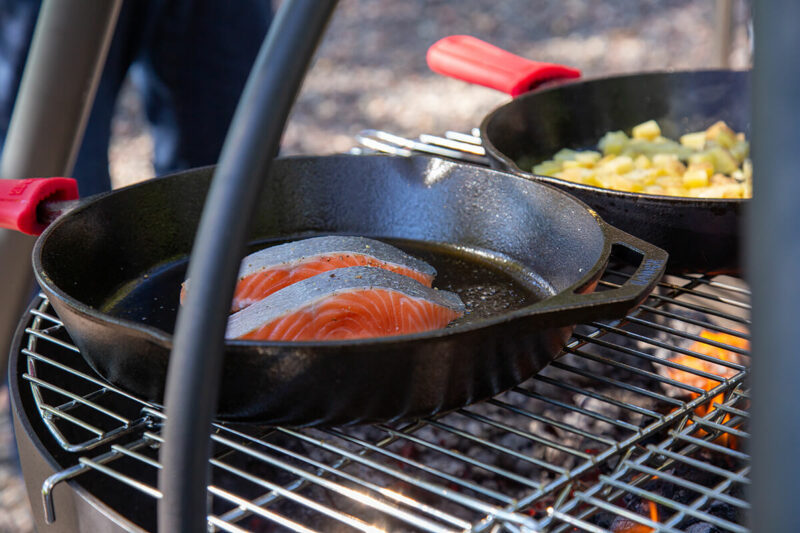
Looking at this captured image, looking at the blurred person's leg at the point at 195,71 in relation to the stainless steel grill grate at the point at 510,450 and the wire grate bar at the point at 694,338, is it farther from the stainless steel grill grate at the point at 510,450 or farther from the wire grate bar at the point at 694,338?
the wire grate bar at the point at 694,338

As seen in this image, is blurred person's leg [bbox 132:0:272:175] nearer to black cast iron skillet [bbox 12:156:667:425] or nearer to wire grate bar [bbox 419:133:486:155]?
wire grate bar [bbox 419:133:486:155]

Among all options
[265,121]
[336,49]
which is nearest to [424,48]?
[336,49]

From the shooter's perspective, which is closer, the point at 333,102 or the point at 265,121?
the point at 265,121

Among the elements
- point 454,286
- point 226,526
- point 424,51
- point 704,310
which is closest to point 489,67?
point 454,286

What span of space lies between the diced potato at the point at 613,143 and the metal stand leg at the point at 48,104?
3.51 feet

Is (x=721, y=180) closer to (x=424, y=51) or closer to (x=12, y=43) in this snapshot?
(x=12, y=43)

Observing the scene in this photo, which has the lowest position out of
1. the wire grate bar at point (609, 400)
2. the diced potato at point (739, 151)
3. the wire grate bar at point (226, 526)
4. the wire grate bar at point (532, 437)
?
the wire grate bar at point (226, 526)

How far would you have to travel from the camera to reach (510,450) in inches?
37.7

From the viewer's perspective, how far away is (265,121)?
1.90 feet

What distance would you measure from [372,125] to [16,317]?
3860mm

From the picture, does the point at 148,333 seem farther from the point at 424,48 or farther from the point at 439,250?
the point at 424,48

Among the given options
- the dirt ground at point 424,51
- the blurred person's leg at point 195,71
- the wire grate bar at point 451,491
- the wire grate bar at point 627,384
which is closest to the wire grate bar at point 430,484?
the wire grate bar at point 451,491

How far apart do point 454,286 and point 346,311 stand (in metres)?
0.27

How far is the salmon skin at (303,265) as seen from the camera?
129cm
